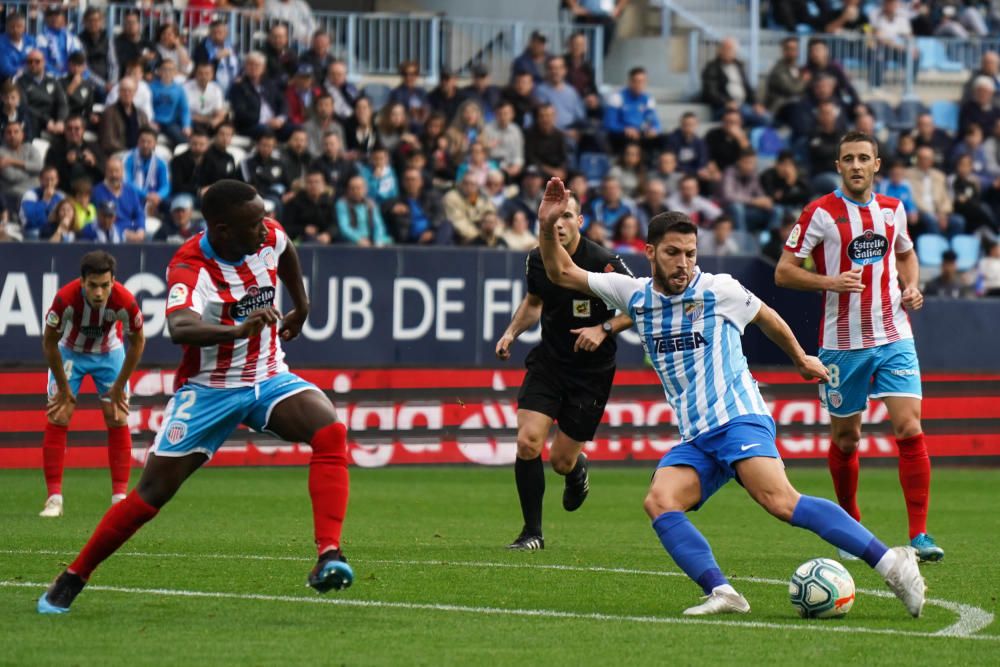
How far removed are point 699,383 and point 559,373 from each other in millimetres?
3573

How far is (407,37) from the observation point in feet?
86.6

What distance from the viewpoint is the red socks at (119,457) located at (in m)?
14.2

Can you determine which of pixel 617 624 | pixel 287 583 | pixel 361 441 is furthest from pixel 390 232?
pixel 617 624

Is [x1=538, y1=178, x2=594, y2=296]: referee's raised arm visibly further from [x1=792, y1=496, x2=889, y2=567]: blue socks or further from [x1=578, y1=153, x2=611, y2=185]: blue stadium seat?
[x1=578, y1=153, x2=611, y2=185]: blue stadium seat

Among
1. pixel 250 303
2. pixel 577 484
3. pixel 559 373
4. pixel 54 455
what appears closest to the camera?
pixel 250 303

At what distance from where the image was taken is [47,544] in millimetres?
11367

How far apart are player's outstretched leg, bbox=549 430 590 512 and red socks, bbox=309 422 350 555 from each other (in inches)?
159

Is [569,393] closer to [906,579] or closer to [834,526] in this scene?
[834,526]

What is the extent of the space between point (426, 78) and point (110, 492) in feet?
37.9

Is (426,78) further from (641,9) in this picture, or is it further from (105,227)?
(105,227)

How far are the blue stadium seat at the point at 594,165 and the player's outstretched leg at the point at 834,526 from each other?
16681mm

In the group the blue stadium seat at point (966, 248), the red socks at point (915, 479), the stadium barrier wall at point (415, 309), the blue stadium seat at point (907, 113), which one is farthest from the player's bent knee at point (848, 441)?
the blue stadium seat at point (907, 113)

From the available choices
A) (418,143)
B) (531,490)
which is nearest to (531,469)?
(531,490)

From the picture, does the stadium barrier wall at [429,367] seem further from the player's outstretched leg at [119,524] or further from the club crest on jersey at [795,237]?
the player's outstretched leg at [119,524]
